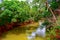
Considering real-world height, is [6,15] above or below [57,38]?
above

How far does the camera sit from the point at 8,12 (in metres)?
10.6

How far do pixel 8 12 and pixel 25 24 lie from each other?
11.4ft

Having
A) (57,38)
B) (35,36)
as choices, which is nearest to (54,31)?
(57,38)

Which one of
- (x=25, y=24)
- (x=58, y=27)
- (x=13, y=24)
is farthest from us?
(x=25, y=24)

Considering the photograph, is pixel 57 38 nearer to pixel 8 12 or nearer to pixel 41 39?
pixel 41 39

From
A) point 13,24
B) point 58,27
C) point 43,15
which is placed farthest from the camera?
point 13,24

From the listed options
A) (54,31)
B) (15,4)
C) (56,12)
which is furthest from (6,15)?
(54,31)

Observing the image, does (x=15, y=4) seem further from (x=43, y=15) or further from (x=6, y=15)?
(x=43, y=15)

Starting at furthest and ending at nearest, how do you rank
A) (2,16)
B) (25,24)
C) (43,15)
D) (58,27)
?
(25,24), (2,16), (43,15), (58,27)

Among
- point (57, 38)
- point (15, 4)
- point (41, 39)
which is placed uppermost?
point (15, 4)

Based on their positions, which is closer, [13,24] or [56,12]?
[56,12]

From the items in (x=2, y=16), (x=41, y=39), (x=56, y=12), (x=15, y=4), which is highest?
(x=15, y=4)

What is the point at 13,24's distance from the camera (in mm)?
12625

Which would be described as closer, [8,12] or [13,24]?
[8,12]
